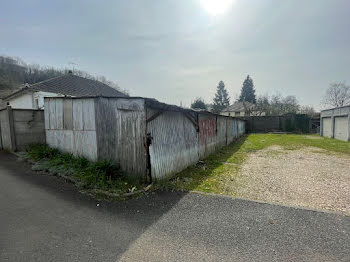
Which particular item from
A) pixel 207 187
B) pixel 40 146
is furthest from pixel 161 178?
pixel 40 146

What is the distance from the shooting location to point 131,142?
4.96m

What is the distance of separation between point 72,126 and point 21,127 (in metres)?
3.14

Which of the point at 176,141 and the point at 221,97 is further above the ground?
the point at 221,97

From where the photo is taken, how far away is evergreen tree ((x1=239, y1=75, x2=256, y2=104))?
5338cm

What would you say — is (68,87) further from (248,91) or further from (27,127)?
(248,91)

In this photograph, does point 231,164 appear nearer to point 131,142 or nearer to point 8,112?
point 131,142

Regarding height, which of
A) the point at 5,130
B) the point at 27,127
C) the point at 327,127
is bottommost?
the point at 327,127

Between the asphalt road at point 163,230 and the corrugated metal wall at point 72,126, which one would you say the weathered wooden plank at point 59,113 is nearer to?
the corrugated metal wall at point 72,126

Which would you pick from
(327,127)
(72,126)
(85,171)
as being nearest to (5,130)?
(72,126)

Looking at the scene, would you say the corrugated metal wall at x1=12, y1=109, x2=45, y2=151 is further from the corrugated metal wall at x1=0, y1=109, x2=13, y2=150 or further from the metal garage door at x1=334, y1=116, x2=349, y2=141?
the metal garage door at x1=334, y1=116, x2=349, y2=141

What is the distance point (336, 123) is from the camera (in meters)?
17.4

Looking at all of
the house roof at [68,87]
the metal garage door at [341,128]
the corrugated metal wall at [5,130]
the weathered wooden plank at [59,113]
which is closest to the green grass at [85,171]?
the weathered wooden plank at [59,113]

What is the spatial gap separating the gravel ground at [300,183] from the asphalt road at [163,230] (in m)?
0.60

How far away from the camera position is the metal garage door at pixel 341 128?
15.6 metres
